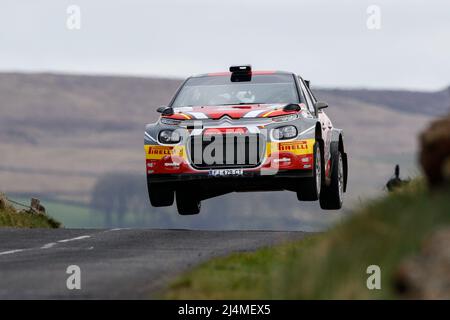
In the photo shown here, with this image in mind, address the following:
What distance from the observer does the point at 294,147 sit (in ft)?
58.4

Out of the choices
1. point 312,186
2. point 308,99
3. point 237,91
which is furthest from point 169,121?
point 308,99

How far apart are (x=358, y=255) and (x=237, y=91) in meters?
10.1

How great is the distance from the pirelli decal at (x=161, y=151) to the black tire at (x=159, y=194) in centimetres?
44

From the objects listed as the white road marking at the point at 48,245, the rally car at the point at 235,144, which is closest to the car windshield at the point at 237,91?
the rally car at the point at 235,144

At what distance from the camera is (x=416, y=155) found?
920cm

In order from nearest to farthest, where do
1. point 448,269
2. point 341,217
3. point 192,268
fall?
point 448,269
point 341,217
point 192,268

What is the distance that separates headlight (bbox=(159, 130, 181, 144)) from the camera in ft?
58.2

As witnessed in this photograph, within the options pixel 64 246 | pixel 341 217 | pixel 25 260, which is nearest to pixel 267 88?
pixel 64 246

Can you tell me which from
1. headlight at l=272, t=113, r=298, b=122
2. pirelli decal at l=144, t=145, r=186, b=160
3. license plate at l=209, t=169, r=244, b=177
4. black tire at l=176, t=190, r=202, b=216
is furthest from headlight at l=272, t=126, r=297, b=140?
black tire at l=176, t=190, r=202, b=216

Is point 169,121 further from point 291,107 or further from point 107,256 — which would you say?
point 107,256

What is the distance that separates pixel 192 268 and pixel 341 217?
70.9 inches

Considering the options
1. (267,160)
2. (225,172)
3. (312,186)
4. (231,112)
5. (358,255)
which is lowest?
(312,186)

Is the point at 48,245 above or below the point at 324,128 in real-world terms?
below
